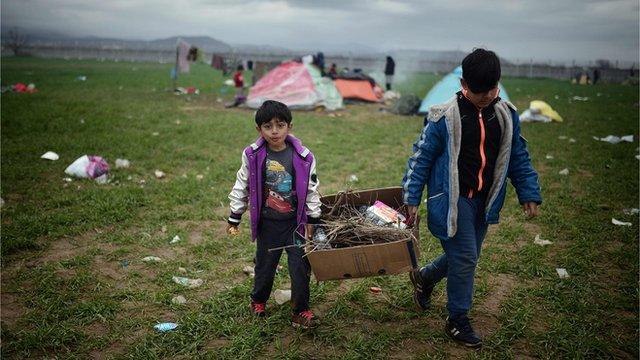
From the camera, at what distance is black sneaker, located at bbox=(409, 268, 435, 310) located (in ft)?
10.3

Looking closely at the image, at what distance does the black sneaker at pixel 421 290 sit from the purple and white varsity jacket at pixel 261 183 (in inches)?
37.0

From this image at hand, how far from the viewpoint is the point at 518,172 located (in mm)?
2695

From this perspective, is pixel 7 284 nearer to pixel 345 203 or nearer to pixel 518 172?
pixel 345 203

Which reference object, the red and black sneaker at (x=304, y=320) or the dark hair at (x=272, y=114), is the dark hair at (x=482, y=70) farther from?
the red and black sneaker at (x=304, y=320)

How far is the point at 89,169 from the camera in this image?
5934 millimetres

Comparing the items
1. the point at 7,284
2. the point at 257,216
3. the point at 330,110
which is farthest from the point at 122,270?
the point at 330,110

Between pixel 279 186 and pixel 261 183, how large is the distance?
12 cm

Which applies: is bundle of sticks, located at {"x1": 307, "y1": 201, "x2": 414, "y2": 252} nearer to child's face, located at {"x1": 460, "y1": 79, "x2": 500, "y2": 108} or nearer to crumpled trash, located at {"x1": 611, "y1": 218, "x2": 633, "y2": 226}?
child's face, located at {"x1": 460, "y1": 79, "x2": 500, "y2": 108}

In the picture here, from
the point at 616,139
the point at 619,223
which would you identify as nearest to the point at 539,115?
the point at 616,139

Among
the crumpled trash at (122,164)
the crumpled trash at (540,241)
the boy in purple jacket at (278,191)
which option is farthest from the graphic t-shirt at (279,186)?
the crumpled trash at (122,164)

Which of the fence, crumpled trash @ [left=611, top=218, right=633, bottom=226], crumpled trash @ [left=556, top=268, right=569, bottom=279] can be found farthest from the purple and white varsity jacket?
the fence

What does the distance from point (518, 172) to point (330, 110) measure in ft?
34.5

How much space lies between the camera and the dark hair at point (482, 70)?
2.30 m

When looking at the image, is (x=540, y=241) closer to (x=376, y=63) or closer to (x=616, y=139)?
(x=616, y=139)
